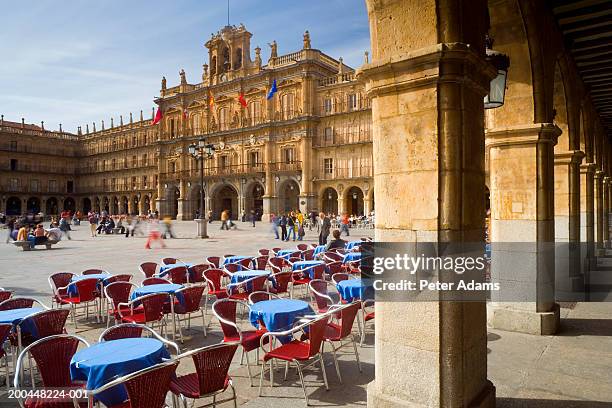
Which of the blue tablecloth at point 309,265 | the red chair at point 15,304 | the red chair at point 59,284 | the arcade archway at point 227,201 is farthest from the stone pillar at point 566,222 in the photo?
the arcade archway at point 227,201

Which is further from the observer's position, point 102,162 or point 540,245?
point 102,162

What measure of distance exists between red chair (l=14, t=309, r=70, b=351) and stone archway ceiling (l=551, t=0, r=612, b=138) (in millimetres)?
7133

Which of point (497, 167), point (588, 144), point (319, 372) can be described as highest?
point (588, 144)

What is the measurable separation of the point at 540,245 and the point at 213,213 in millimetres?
36787

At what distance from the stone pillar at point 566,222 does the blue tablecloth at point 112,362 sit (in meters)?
6.57

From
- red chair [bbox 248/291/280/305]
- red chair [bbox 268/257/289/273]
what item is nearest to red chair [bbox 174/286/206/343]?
red chair [bbox 248/291/280/305]

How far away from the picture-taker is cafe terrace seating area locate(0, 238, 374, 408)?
2.88 m

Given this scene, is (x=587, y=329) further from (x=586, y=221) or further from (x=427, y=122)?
(x=586, y=221)

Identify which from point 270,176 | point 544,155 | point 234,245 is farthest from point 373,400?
point 270,176

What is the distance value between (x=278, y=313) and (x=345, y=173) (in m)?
27.8

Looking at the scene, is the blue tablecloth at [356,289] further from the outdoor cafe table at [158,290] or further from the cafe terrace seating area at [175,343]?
the outdoor cafe table at [158,290]

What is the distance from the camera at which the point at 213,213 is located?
3988cm

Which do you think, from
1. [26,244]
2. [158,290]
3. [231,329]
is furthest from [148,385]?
[26,244]

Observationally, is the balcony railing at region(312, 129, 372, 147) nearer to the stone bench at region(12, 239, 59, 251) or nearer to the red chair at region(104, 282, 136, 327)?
the stone bench at region(12, 239, 59, 251)
